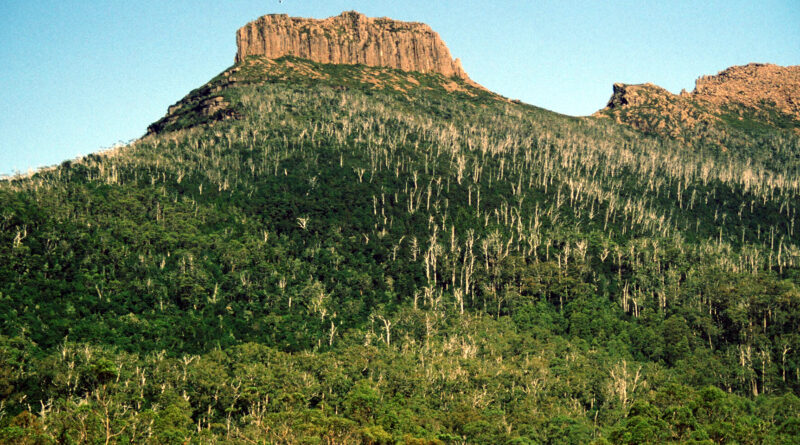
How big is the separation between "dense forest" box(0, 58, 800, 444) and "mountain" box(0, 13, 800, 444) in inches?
20.5

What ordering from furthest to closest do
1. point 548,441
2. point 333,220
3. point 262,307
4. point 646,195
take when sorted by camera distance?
point 646,195
point 333,220
point 262,307
point 548,441

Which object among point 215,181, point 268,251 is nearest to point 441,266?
point 268,251

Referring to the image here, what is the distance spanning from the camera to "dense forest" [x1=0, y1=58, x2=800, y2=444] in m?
83.6

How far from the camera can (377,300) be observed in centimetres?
13188

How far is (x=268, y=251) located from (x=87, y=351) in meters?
51.2

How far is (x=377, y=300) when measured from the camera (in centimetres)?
13188

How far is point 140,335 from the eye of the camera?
105 metres

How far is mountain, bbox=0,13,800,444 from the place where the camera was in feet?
275

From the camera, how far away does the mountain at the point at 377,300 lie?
83.8 meters

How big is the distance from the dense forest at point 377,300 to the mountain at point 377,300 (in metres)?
0.52

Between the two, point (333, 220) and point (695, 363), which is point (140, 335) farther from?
point (695, 363)

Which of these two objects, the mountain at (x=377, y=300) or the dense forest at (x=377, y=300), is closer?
the dense forest at (x=377, y=300)

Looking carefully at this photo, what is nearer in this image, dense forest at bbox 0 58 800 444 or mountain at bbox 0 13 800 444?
dense forest at bbox 0 58 800 444

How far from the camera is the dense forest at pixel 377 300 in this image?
83.6m
